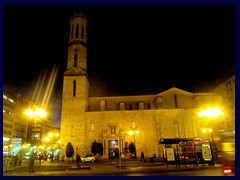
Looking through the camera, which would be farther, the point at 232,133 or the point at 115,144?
the point at 115,144

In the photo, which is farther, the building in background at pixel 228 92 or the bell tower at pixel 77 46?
the building in background at pixel 228 92

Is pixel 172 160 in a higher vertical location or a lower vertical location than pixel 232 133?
lower

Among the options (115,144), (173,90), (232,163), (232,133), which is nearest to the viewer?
(232,163)

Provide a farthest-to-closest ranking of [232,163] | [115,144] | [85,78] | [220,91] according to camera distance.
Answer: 1. [220,91]
2. [85,78]
3. [115,144]
4. [232,163]

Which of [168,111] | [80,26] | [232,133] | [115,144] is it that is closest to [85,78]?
[80,26]

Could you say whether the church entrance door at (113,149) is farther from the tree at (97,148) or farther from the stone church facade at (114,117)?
the tree at (97,148)

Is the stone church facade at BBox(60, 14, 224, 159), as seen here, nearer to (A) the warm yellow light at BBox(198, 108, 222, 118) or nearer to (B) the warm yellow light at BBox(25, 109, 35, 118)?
(A) the warm yellow light at BBox(198, 108, 222, 118)

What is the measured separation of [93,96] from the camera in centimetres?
4609

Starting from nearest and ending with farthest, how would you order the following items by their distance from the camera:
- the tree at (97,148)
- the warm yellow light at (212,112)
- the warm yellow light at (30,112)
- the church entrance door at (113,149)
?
the warm yellow light at (30,112) < the warm yellow light at (212,112) < the tree at (97,148) < the church entrance door at (113,149)

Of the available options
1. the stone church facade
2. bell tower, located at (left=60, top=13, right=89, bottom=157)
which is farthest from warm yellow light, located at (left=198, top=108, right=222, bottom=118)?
bell tower, located at (left=60, top=13, right=89, bottom=157)

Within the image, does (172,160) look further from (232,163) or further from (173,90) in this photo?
(173,90)

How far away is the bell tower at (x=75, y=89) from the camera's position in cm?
3612

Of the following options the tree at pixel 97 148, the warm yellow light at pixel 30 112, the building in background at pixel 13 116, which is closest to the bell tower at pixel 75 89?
the tree at pixel 97 148

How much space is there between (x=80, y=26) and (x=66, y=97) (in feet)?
53.1
